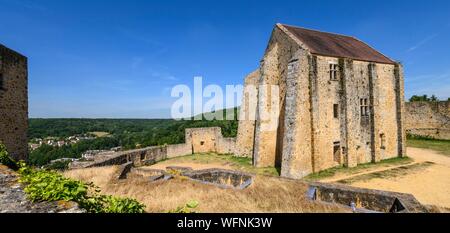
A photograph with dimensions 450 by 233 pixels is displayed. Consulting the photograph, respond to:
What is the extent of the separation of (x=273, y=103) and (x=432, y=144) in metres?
15.8

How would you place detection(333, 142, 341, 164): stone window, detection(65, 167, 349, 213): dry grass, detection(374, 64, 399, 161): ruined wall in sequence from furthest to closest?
1. detection(374, 64, 399, 161): ruined wall
2. detection(333, 142, 341, 164): stone window
3. detection(65, 167, 349, 213): dry grass

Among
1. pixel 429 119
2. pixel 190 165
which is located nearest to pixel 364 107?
pixel 190 165

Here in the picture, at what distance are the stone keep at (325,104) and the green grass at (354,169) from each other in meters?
0.36

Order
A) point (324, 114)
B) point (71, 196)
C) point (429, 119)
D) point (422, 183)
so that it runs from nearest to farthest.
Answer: point (71, 196), point (422, 183), point (324, 114), point (429, 119)

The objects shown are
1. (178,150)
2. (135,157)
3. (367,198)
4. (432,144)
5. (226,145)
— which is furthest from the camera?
(226,145)

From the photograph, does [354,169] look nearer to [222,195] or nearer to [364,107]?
[364,107]

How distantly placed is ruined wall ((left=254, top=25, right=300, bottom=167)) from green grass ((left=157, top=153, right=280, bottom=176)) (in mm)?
812

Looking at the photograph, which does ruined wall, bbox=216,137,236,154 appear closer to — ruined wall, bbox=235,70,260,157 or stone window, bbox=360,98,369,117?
ruined wall, bbox=235,70,260,157

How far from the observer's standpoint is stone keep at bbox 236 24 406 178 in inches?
563

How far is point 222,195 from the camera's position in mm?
7156

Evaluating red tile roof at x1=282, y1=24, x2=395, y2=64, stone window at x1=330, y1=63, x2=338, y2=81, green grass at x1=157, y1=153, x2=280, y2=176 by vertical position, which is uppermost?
red tile roof at x1=282, y1=24, x2=395, y2=64

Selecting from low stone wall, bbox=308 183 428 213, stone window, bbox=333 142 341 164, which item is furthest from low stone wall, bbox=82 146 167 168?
stone window, bbox=333 142 341 164

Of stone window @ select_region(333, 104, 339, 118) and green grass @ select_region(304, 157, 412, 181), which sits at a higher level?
stone window @ select_region(333, 104, 339, 118)

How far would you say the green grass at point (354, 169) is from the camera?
13.5m
